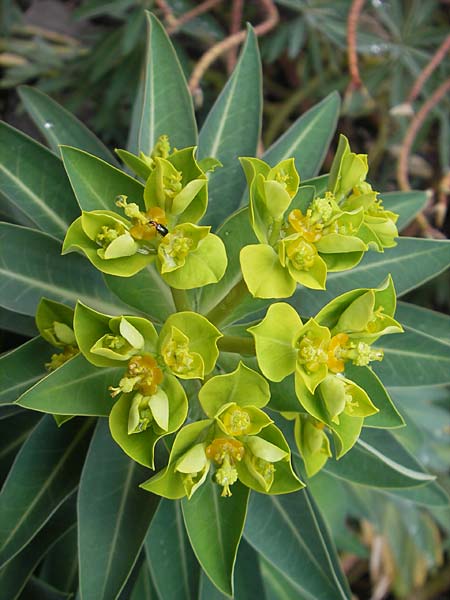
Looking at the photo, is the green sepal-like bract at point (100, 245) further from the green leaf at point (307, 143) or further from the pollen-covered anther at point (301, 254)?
the green leaf at point (307, 143)

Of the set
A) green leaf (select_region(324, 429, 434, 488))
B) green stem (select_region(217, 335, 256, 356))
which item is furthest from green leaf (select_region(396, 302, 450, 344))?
green stem (select_region(217, 335, 256, 356))

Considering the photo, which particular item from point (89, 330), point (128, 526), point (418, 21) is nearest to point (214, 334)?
point (89, 330)

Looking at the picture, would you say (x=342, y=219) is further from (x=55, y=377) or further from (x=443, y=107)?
(x=443, y=107)

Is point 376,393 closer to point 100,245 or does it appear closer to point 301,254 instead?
point 301,254

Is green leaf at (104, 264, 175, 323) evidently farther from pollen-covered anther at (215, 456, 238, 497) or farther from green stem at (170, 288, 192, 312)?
pollen-covered anther at (215, 456, 238, 497)

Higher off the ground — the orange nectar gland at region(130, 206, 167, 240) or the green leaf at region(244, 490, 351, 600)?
the orange nectar gland at region(130, 206, 167, 240)

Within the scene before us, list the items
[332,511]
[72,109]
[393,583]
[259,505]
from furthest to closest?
1. [393,583]
2. [72,109]
3. [332,511]
4. [259,505]
